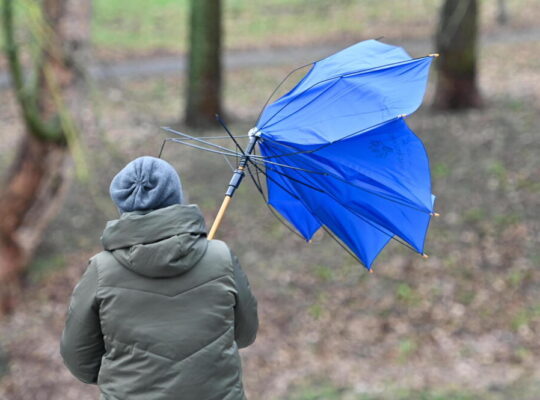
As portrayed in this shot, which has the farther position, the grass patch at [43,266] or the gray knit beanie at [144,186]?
the grass patch at [43,266]

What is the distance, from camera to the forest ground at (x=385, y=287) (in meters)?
7.31

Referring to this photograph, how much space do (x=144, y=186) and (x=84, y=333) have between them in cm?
58

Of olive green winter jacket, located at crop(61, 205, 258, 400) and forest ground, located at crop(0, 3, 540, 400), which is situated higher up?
olive green winter jacket, located at crop(61, 205, 258, 400)

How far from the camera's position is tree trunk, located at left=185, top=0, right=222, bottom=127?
1144cm

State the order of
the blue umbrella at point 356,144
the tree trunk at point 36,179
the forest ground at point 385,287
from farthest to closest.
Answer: the tree trunk at point 36,179 < the forest ground at point 385,287 < the blue umbrella at point 356,144

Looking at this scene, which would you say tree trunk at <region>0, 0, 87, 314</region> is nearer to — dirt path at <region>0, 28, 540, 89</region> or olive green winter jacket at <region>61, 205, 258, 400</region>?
olive green winter jacket at <region>61, 205, 258, 400</region>

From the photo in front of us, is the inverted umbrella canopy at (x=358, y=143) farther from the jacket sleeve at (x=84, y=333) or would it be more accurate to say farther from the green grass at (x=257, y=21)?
the green grass at (x=257, y=21)

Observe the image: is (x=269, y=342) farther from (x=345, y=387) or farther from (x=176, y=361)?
(x=176, y=361)

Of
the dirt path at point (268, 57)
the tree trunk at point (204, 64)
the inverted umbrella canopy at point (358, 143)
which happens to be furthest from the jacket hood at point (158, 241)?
the dirt path at point (268, 57)

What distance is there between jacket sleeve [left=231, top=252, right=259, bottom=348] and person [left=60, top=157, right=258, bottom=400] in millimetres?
29

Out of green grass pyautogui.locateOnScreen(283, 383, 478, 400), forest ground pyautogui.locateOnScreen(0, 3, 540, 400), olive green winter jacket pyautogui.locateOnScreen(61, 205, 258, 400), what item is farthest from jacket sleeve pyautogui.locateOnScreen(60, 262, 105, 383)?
green grass pyautogui.locateOnScreen(283, 383, 478, 400)

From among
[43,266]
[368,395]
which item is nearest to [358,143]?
[368,395]

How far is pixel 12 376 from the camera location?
7.72 metres

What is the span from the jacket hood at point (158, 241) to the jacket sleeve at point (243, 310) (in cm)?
18
